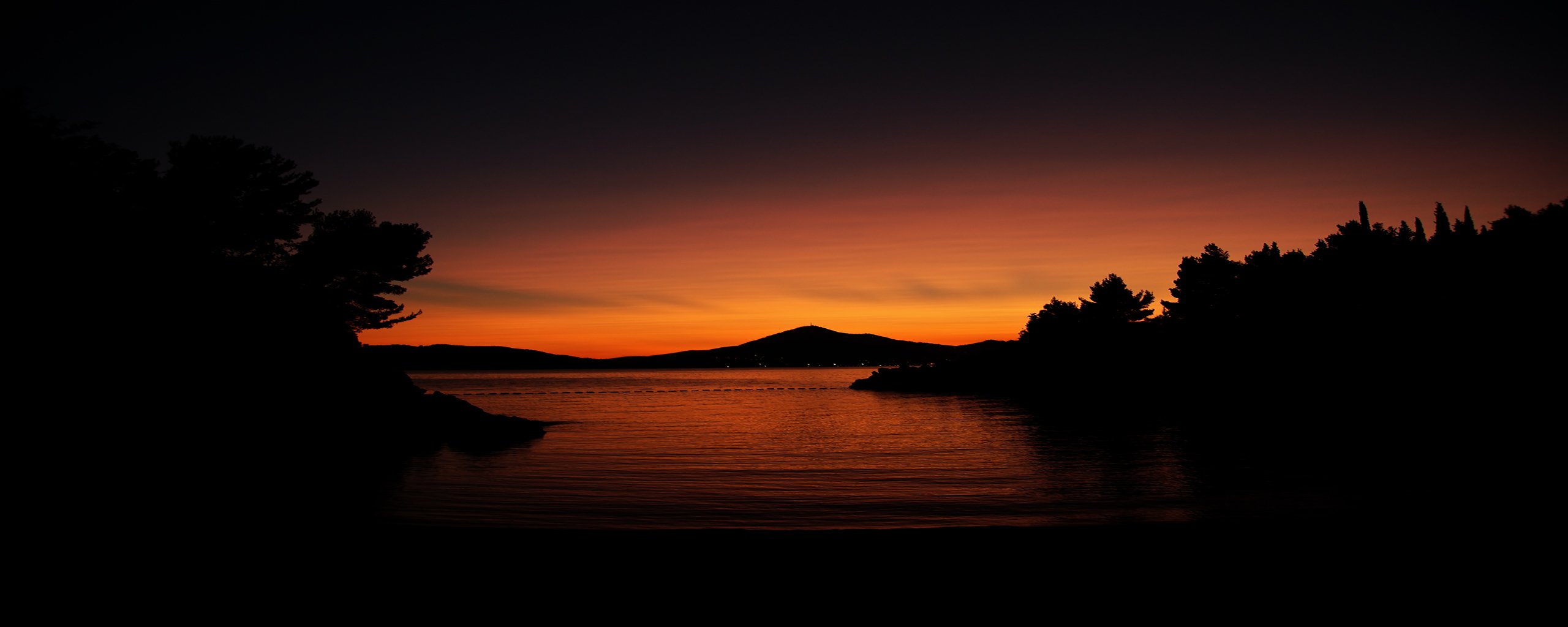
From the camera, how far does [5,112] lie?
2806 centimetres

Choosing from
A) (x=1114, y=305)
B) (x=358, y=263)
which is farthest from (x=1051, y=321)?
(x=358, y=263)

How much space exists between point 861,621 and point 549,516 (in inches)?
442

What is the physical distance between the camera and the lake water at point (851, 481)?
16.8m

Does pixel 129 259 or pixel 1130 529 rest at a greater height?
pixel 129 259

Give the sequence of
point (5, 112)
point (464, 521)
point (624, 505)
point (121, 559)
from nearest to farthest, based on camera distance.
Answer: point (121, 559)
point (464, 521)
point (624, 505)
point (5, 112)

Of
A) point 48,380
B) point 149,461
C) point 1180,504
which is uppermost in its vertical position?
point 48,380

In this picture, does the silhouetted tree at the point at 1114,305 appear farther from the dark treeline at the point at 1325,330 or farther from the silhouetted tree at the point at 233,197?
the silhouetted tree at the point at 233,197

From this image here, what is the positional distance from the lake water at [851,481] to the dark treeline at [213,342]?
3225 mm

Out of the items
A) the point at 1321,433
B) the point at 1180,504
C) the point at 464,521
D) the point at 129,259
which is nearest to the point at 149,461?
the point at 129,259

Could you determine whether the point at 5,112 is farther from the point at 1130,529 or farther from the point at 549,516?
the point at 1130,529

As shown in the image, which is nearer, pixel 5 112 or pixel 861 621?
pixel 861 621

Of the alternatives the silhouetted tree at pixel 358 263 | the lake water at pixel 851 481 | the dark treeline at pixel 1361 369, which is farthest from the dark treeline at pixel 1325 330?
the silhouetted tree at pixel 358 263

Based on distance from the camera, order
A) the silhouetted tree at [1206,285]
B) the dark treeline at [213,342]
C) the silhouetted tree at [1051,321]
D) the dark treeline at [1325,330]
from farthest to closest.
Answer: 1. the silhouetted tree at [1051,321]
2. the silhouetted tree at [1206,285]
3. the dark treeline at [1325,330]
4. the dark treeline at [213,342]

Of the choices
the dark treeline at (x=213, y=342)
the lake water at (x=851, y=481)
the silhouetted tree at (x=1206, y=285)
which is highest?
the silhouetted tree at (x=1206, y=285)
